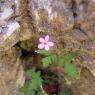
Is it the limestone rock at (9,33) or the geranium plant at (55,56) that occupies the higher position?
the limestone rock at (9,33)

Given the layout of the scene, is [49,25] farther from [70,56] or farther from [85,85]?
[85,85]

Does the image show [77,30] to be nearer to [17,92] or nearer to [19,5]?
[19,5]

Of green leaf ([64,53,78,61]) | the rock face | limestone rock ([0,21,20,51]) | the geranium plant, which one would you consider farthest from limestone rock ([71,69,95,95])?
limestone rock ([0,21,20,51])

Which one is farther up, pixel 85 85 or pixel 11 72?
pixel 11 72

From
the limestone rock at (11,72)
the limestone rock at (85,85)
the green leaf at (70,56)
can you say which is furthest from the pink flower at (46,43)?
the limestone rock at (85,85)

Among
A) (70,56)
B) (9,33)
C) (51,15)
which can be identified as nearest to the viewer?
(51,15)

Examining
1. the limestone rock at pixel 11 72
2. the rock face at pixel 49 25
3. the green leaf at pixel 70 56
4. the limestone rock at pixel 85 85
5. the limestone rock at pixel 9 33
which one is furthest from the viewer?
the limestone rock at pixel 85 85

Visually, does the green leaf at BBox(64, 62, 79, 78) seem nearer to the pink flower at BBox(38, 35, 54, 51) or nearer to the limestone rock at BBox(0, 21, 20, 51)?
the pink flower at BBox(38, 35, 54, 51)

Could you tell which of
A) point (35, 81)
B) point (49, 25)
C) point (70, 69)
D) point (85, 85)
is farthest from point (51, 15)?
point (85, 85)

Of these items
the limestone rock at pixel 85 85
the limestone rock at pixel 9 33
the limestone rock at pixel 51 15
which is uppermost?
the limestone rock at pixel 51 15

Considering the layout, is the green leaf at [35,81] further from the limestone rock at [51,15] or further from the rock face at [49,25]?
the limestone rock at [51,15]
